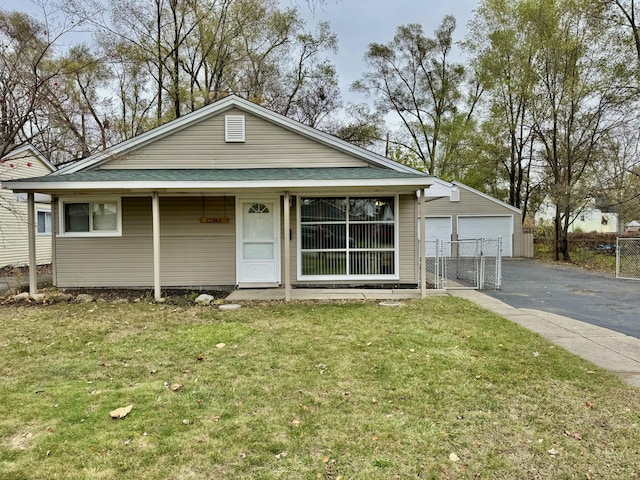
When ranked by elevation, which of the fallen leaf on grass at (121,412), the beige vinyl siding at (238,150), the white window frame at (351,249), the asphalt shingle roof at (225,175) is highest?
the beige vinyl siding at (238,150)

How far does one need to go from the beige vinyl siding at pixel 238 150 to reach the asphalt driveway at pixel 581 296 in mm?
5048

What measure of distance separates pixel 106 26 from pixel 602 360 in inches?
811

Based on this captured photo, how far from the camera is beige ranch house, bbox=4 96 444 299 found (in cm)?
932

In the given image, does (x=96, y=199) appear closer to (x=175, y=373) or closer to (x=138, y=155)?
(x=138, y=155)

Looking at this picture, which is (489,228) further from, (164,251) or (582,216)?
(164,251)

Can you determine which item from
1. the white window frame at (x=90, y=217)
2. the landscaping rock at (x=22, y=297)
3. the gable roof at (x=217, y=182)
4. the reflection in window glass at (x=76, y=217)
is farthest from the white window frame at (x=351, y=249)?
the landscaping rock at (x=22, y=297)

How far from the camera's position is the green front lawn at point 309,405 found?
2502mm

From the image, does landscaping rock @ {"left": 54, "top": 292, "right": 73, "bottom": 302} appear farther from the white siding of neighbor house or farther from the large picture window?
the white siding of neighbor house

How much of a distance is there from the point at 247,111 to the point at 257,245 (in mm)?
3389

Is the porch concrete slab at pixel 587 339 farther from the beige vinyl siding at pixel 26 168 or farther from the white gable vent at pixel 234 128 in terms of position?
the beige vinyl siding at pixel 26 168

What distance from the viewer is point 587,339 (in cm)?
526

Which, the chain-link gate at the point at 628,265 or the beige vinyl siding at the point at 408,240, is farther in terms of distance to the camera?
the chain-link gate at the point at 628,265

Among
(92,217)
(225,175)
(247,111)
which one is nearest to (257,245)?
(225,175)

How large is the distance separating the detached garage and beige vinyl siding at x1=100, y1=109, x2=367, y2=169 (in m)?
12.2
